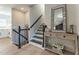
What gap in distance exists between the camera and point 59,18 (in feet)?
9.81

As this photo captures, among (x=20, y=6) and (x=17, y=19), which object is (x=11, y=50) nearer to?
(x=17, y=19)

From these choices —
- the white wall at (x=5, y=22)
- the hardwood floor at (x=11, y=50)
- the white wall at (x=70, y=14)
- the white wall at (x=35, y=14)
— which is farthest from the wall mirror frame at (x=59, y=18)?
the white wall at (x=5, y=22)

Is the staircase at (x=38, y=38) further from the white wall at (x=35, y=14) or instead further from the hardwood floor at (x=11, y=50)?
the hardwood floor at (x=11, y=50)

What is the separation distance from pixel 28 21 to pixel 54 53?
0.99 metres

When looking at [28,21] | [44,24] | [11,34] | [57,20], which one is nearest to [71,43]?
[57,20]

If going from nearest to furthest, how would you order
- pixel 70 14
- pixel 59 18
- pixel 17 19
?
pixel 17 19
pixel 70 14
pixel 59 18

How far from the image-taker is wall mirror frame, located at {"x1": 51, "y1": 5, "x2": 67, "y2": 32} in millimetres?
2941

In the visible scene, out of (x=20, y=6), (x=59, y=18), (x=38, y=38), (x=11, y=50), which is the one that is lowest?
(x=11, y=50)

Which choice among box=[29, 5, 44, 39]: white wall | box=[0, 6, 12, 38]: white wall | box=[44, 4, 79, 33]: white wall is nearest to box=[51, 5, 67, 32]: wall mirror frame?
box=[44, 4, 79, 33]: white wall

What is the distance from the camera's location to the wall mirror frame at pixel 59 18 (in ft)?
9.65

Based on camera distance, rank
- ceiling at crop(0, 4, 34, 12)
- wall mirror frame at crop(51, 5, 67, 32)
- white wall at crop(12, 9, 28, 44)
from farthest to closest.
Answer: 1. wall mirror frame at crop(51, 5, 67, 32)
2. white wall at crop(12, 9, 28, 44)
3. ceiling at crop(0, 4, 34, 12)

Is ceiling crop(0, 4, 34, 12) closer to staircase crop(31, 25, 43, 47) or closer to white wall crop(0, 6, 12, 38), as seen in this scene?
white wall crop(0, 6, 12, 38)

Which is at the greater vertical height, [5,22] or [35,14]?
[35,14]

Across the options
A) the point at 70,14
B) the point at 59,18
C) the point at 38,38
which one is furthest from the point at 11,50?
the point at 70,14
